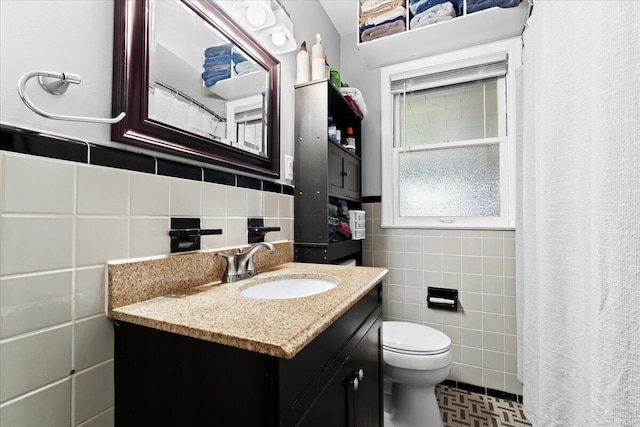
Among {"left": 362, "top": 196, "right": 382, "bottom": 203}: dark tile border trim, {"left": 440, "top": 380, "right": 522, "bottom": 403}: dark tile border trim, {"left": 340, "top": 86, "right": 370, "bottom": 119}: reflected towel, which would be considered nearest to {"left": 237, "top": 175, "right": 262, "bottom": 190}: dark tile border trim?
{"left": 340, "top": 86, "right": 370, "bottom": 119}: reflected towel

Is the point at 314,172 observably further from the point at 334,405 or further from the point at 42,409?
the point at 42,409

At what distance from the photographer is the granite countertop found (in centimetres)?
51

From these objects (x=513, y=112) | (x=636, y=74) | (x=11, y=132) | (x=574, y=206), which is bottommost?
(x=574, y=206)

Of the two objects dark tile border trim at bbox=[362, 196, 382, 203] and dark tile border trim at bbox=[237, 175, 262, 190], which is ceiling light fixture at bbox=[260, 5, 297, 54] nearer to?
dark tile border trim at bbox=[237, 175, 262, 190]

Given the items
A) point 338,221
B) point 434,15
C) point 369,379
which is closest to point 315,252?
point 338,221

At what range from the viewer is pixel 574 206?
100cm

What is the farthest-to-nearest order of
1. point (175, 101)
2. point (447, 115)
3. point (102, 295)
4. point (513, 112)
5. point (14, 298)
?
point (447, 115) → point (513, 112) → point (175, 101) → point (102, 295) → point (14, 298)

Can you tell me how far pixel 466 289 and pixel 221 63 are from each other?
1.82 meters

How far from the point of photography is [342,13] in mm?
2014

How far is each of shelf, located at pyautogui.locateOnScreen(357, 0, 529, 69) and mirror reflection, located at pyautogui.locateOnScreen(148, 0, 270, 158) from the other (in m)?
0.95

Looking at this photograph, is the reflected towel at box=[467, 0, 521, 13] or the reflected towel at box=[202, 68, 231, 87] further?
the reflected towel at box=[467, 0, 521, 13]

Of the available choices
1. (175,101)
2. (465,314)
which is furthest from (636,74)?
(465,314)

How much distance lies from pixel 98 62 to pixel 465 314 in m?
2.10

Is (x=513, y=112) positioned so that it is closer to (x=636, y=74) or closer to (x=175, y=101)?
(x=636, y=74)
